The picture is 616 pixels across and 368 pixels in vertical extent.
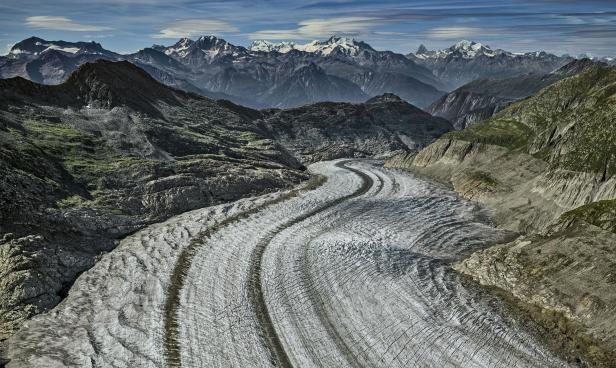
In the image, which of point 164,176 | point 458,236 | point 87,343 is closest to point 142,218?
point 164,176

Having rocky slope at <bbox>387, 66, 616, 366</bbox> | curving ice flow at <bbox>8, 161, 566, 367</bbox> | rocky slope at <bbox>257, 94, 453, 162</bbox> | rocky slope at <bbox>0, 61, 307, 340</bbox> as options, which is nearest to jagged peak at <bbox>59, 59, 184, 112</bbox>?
rocky slope at <bbox>0, 61, 307, 340</bbox>

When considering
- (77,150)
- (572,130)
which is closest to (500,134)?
(572,130)

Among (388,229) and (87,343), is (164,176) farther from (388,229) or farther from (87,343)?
(87,343)

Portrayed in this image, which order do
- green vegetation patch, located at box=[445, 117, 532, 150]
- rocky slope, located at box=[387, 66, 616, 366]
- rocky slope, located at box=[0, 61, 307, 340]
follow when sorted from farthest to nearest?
green vegetation patch, located at box=[445, 117, 532, 150] → rocky slope, located at box=[0, 61, 307, 340] → rocky slope, located at box=[387, 66, 616, 366]

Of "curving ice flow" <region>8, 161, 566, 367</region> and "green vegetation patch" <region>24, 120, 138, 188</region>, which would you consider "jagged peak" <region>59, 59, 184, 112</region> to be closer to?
"green vegetation patch" <region>24, 120, 138, 188</region>

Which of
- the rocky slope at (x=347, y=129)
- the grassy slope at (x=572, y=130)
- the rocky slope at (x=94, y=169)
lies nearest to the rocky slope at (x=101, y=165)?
the rocky slope at (x=94, y=169)
